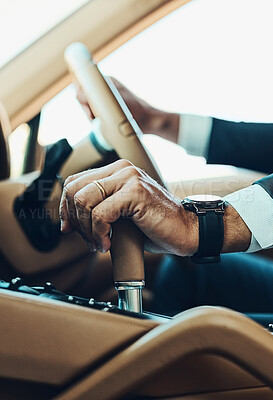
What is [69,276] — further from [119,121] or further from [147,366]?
[147,366]

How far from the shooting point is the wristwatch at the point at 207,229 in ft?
2.42

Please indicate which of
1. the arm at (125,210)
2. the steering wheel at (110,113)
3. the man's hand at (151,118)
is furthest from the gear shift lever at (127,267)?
the man's hand at (151,118)

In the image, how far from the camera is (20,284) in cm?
57

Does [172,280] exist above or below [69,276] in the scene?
below

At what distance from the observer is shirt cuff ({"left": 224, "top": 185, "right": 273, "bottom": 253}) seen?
2.61ft

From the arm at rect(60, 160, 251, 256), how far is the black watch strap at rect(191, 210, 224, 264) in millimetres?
10

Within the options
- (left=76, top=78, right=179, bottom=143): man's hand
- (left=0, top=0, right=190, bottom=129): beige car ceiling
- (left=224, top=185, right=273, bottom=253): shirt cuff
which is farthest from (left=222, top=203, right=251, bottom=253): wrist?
(left=0, top=0, right=190, bottom=129): beige car ceiling

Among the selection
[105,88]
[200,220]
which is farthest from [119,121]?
[200,220]

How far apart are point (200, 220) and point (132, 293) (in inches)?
6.4

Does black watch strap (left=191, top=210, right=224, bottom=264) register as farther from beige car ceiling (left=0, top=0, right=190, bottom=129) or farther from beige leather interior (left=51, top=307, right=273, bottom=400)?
beige car ceiling (left=0, top=0, right=190, bottom=129)

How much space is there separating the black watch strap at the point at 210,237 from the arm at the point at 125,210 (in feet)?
0.03

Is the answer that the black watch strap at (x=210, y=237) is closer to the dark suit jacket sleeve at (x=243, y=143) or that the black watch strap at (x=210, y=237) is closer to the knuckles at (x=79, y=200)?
the knuckles at (x=79, y=200)

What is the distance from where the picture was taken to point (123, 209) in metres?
0.63

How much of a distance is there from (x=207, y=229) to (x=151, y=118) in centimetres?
73
